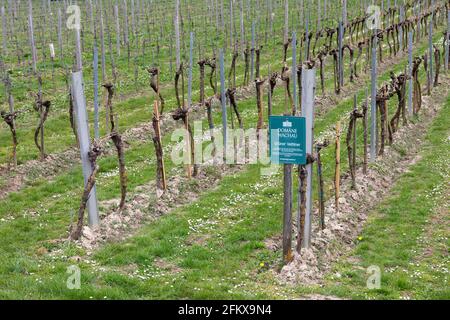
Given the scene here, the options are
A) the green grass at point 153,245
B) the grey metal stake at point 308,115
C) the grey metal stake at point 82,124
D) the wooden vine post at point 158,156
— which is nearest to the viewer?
the green grass at point 153,245

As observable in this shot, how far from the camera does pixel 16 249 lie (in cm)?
1028

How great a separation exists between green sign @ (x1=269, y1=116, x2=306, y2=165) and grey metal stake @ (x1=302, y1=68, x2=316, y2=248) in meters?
0.65

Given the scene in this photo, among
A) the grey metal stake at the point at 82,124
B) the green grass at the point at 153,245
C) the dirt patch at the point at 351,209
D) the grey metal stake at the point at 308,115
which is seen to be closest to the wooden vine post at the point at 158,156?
the green grass at the point at 153,245

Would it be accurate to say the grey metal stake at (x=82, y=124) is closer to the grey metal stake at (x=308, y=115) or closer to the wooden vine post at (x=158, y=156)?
the wooden vine post at (x=158, y=156)

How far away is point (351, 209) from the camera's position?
1181 centimetres

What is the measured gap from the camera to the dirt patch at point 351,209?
29.9 ft

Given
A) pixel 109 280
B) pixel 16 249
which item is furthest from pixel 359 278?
pixel 16 249

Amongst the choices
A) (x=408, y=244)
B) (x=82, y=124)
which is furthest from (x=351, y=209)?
(x=82, y=124)

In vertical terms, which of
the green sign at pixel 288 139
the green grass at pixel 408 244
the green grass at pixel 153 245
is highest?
the green sign at pixel 288 139

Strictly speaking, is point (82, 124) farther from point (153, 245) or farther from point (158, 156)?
point (153, 245)

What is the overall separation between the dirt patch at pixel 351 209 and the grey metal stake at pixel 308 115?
0.37 metres

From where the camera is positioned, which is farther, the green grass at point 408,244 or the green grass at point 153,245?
the green grass at point 408,244
